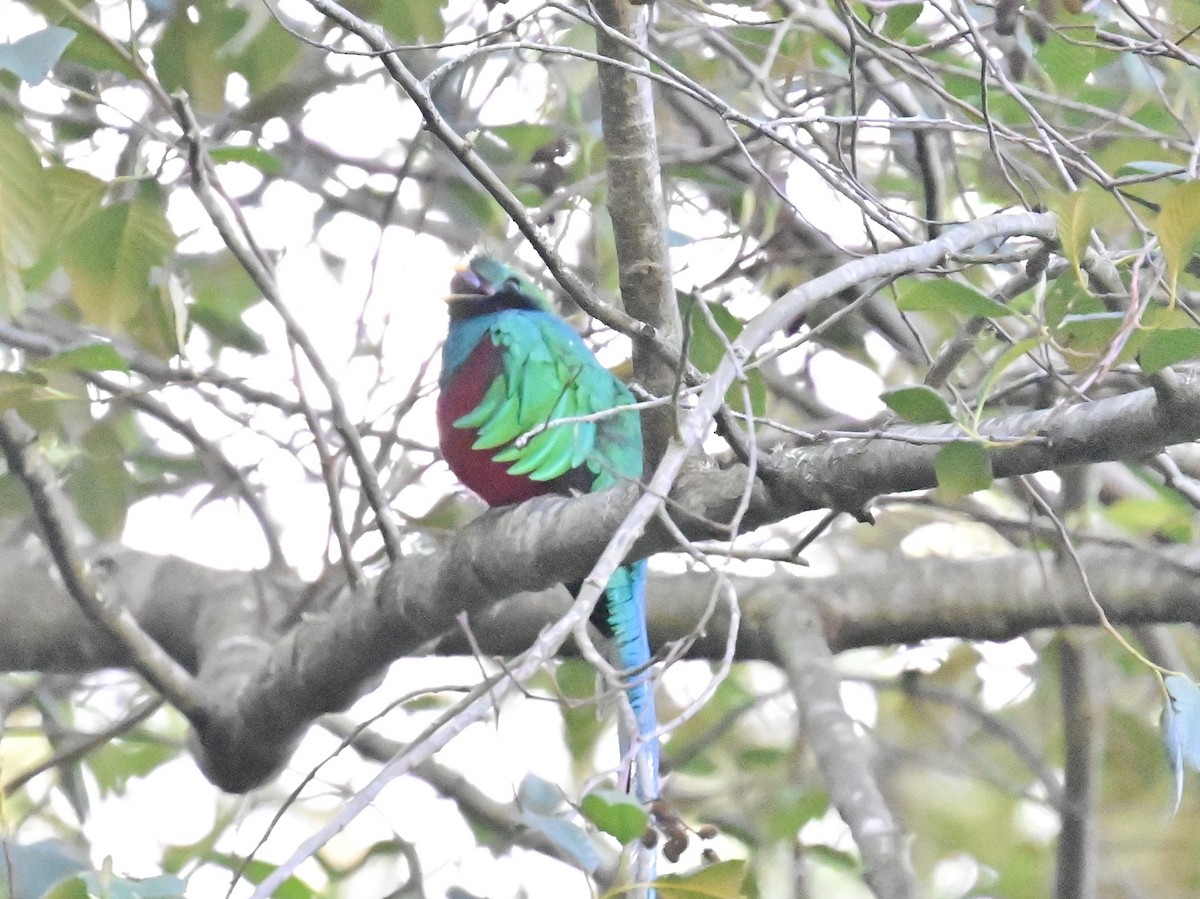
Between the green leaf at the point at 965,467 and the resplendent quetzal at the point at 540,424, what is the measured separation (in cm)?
114

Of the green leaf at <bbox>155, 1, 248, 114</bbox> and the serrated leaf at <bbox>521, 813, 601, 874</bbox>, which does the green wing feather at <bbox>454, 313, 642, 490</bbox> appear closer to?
the green leaf at <bbox>155, 1, 248, 114</bbox>

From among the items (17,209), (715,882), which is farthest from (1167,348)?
(17,209)

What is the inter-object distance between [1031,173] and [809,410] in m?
0.85

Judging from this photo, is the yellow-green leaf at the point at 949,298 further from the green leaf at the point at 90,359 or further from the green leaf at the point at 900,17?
the green leaf at the point at 90,359

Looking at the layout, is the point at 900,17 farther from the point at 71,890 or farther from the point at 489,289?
the point at 71,890

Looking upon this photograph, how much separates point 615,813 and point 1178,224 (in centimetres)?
82

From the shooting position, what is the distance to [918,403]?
5.20ft

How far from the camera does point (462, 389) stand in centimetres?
329

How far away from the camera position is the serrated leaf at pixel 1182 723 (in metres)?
1.60

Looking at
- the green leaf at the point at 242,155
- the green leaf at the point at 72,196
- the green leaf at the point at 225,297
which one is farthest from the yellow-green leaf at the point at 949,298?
the green leaf at the point at 225,297

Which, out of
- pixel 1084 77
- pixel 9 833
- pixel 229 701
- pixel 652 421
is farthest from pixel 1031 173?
pixel 9 833

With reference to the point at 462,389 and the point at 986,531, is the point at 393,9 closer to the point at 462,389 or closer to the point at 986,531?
the point at 462,389

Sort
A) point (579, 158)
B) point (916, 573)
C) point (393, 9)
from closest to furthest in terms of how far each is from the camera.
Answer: point (393, 9), point (916, 573), point (579, 158)

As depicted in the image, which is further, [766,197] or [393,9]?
[766,197]
